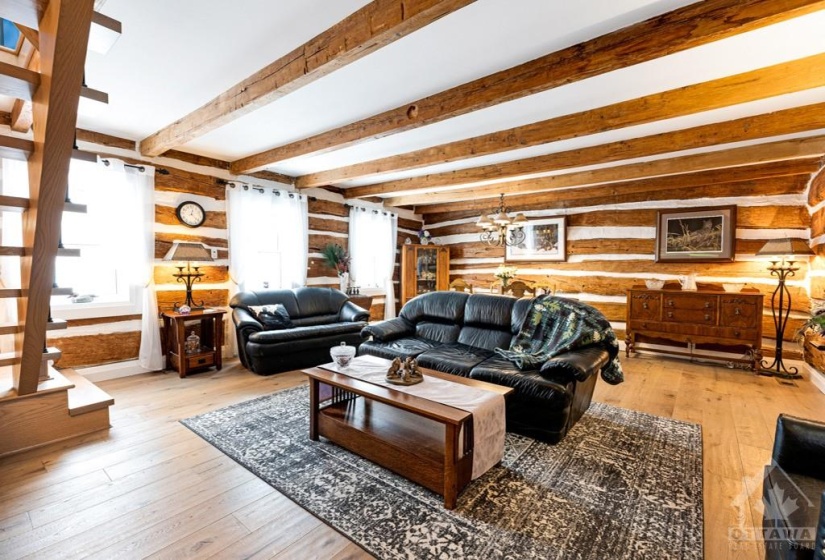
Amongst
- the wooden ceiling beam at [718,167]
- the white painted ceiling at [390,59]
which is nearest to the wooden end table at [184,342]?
the white painted ceiling at [390,59]

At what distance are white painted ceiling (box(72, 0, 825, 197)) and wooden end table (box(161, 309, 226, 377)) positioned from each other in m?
2.02

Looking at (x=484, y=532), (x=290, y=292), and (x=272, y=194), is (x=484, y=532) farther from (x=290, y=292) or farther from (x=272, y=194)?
(x=272, y=194)

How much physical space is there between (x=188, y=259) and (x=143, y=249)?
582 millimetres

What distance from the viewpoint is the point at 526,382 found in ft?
9.05

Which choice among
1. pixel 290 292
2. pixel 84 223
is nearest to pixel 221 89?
pixel 84 223

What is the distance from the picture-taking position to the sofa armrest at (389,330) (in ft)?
13.2

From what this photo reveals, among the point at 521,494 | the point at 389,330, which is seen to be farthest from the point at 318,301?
the point at 521,494

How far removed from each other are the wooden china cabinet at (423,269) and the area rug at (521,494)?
4664mm

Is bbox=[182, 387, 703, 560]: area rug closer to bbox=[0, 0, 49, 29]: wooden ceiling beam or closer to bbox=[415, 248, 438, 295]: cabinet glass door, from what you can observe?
bbox=[0, 0, 49, 29]: wooden ceiling beam

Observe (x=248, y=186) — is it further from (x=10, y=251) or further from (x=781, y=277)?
(x=781, y=277)

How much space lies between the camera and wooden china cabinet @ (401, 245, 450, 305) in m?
7.43

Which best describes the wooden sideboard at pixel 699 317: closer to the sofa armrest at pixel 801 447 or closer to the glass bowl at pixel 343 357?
the sofa armrest at pixel 801 447

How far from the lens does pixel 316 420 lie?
8.79ft

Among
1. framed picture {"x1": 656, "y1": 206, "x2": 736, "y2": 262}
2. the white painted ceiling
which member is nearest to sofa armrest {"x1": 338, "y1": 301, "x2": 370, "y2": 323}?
the white painted ceiling
